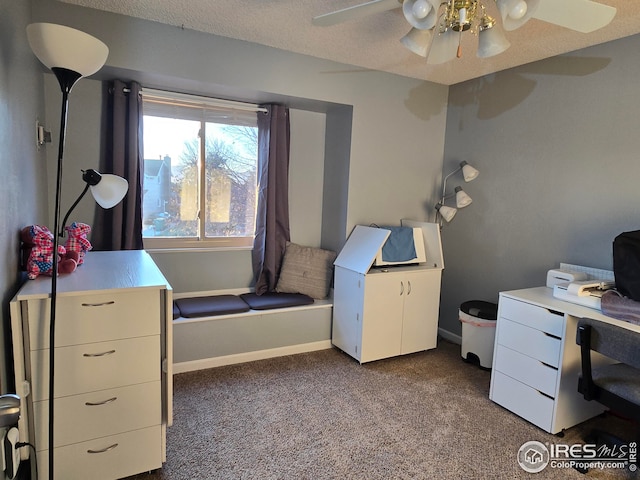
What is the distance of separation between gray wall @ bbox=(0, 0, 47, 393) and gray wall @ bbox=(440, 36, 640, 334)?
10.5 feet

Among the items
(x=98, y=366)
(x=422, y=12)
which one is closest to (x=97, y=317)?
(x=98, y=366)

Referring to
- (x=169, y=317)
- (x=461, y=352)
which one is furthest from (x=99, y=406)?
(x=461, y=352)

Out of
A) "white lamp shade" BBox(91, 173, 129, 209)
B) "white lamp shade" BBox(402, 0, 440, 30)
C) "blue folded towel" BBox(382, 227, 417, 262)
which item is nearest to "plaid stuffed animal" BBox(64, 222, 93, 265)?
"white lamp shade" BBox(91, 173, 129, 209)

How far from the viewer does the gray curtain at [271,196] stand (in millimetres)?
3260

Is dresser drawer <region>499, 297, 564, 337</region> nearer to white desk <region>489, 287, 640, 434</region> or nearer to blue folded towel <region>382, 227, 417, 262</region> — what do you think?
white desk <region>489, 287, 640, 434</region>

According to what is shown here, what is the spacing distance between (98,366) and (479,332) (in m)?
2.58

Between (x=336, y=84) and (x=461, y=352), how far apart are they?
246cm

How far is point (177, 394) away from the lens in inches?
97.4

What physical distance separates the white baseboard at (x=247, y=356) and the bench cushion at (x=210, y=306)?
1.16 feet

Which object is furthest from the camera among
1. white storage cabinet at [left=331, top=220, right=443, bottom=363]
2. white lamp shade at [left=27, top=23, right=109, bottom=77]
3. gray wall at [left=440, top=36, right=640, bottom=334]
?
white storage cabinet at [left=331, top=220, right=443, bottom=363]

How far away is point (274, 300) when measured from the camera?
3.14 m

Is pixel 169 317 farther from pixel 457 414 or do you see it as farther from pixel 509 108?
pixel 509 108

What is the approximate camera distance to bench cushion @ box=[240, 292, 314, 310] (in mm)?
3025

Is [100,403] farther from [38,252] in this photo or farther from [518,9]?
[518,9]
